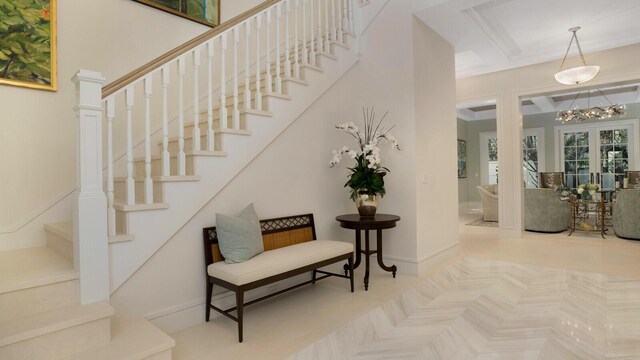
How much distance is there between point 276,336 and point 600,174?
10.0 meters

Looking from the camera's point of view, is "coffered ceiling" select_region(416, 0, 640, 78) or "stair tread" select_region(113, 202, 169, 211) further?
"coffered ceiling" select_region(416, 0, 640, 78)

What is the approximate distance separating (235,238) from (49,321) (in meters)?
1.10

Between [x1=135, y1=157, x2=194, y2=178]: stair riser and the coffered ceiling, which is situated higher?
the coffered ceiling

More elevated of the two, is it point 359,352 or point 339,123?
point 339,123

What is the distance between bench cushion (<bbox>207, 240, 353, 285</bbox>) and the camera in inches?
93.2

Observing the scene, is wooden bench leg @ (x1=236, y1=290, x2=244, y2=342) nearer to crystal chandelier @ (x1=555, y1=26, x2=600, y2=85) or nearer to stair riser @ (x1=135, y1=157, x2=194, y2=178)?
stair riser @ (x1=135, y1=157, x2=194, y2=178)

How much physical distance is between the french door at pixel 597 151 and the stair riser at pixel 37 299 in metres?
10.9

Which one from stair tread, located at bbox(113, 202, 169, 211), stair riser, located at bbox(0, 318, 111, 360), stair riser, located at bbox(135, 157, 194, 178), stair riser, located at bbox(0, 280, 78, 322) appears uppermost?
stair riser, located at bbox(135, 157, 194, 178)

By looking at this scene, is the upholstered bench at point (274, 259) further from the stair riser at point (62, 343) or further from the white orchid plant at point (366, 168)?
the stair riser at point (62, 343)

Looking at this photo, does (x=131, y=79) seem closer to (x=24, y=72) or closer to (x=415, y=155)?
(x=24, y=72)

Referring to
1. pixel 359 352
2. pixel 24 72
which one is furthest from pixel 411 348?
pixel 24 72

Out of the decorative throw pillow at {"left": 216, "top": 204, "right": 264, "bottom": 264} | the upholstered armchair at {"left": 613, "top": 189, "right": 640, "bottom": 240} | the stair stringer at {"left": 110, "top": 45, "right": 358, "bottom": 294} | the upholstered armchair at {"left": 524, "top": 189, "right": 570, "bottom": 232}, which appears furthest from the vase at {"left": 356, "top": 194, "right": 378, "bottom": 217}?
the upholstered armchair at {"left": 613, "top": 189, "right": 640, "bottom": 240}

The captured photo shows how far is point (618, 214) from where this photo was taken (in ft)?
18.2

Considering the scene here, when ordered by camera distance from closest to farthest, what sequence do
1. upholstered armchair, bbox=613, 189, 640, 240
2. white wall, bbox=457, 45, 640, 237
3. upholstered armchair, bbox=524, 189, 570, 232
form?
upholstered armchair, bbox=613, 189, 640, 240 → white wall, bbox=457, 45, 640, 237 → upholstered armchair, bbox=524, 189, 570, 232
